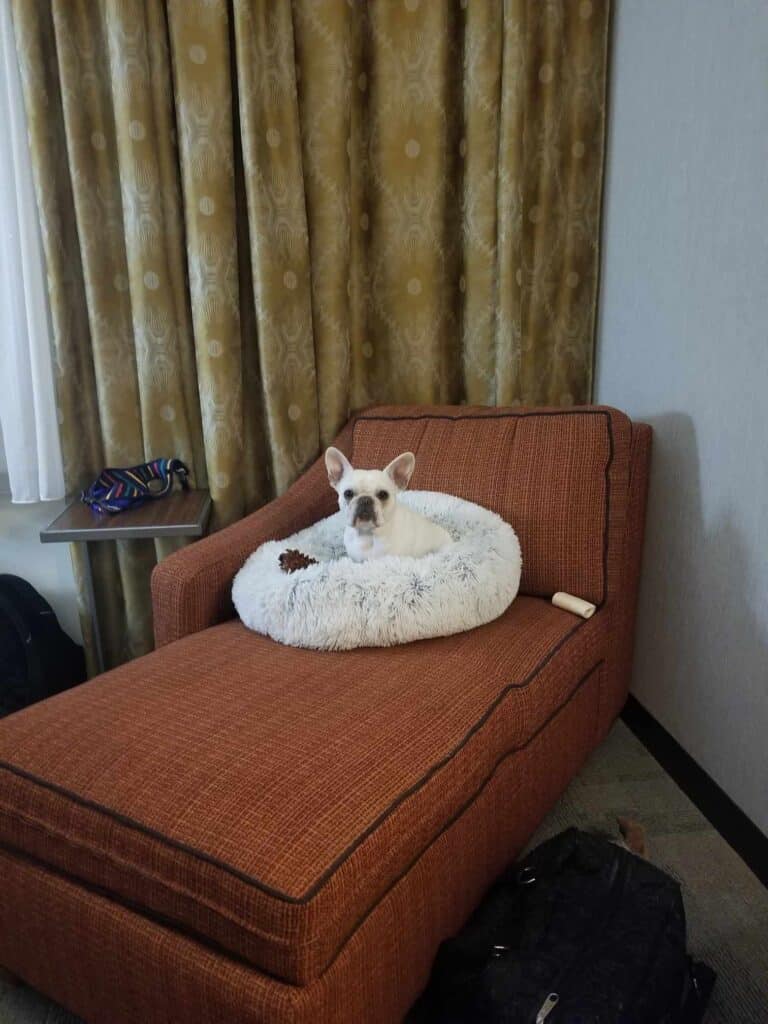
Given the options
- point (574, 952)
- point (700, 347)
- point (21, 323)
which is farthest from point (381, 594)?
point (21, 323)

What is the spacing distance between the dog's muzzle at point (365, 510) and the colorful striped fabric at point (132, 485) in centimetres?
74

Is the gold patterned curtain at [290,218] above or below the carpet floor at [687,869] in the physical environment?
above

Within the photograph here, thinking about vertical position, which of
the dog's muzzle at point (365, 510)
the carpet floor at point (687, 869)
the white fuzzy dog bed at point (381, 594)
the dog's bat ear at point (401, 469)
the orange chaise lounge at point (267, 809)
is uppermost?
the dog's bat ear at point (401, 469)

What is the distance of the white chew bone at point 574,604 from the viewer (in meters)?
1.51

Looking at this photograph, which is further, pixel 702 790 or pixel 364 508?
pixel 702 790

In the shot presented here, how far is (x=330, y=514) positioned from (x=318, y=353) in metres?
0.49

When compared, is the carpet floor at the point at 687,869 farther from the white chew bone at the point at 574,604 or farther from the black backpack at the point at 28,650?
the black backpack at the point at 28,650

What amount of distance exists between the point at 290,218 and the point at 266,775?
1.49 metres

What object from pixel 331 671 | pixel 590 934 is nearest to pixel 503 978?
pixel 590 934

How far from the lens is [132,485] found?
73.8 inches

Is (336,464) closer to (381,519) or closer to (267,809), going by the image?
(381,519)

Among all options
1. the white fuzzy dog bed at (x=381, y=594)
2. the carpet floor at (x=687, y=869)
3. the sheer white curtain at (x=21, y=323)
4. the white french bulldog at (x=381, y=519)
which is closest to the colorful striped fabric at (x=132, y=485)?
the sheer white curtain at (x=21, y=323)

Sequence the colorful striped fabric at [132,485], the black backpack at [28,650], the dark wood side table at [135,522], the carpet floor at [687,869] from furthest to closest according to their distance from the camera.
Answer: the black backpack at [28,650]
the colorful striped fabric at [132,485]
the dark wood side table at [135,522]
the carpet floor at [687,869]

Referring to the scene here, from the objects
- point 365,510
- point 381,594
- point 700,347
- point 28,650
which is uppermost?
point 700,347
